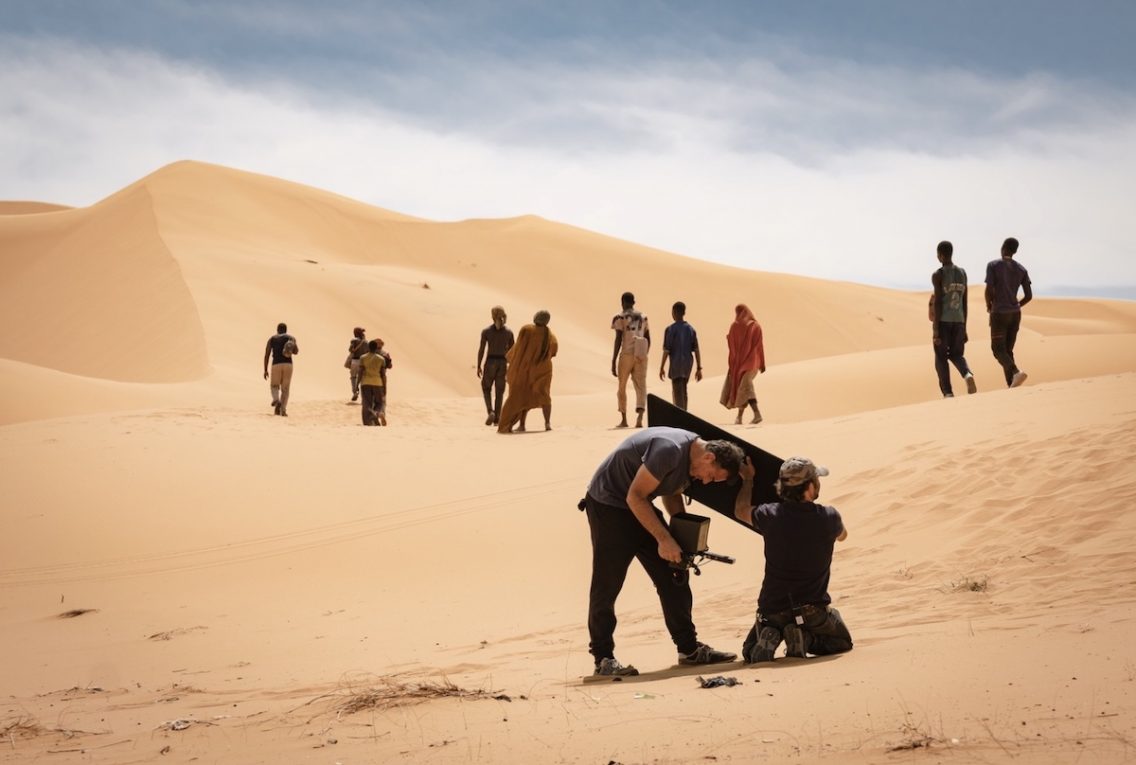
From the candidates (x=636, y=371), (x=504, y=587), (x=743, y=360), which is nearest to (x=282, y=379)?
(x=636, y=371)

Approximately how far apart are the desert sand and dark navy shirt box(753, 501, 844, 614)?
1.13ft

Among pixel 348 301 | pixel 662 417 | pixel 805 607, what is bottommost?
pixel 805 607

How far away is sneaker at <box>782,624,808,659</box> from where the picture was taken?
5.61 metres

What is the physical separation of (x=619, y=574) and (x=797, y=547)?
3.04ft

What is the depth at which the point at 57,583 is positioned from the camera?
9133mm

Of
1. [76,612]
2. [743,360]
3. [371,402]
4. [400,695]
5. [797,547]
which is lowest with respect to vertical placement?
[76,612]

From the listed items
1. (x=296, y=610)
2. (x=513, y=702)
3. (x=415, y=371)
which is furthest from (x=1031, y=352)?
(x=513, y=702)

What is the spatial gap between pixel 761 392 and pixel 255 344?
14.1 metres

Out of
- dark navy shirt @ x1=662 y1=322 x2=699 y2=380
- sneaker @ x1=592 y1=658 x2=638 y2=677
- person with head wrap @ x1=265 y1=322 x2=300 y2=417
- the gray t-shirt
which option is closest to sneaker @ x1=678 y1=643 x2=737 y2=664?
sneaker @ x1=592 y1=658 x2=638 y2=677

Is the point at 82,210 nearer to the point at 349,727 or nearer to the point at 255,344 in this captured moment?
the point at 255,344

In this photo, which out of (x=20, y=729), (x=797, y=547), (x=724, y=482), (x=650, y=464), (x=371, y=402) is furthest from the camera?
(x=371, y=402)

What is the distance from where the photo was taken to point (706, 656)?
5.82m

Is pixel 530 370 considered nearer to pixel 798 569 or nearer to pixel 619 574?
pixel 619 574

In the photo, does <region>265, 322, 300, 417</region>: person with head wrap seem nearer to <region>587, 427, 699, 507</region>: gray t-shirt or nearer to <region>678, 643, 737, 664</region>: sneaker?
<region>587, 427, 699, 507</region>: gray t-shirt
